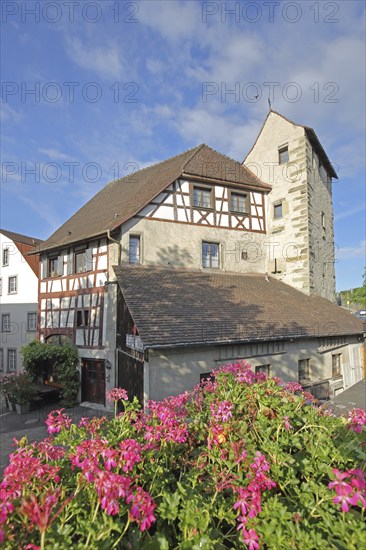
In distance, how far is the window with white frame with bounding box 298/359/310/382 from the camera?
12797 mm

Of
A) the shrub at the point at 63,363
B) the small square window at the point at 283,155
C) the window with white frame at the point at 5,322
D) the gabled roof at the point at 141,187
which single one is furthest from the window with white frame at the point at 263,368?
the window with white frame at the point at 5,322

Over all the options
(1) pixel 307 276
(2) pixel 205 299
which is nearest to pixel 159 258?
(2) pixel 205 299

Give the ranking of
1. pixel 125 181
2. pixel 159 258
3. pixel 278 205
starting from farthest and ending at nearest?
pixel 125 181 < pixel 278 205 < pixel 159 258

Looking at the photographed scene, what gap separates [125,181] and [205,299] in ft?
35.7

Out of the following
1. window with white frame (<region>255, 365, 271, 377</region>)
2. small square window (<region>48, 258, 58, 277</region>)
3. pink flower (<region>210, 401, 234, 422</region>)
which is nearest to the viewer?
pink flower (<region>210, 401, 234, 422</region>)

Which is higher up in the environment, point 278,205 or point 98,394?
point 278,205

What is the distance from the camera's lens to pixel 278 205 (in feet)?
56.8

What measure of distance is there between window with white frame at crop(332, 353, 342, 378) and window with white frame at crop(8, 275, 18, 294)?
20461 mm

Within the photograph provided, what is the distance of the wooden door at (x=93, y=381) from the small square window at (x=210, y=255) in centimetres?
640

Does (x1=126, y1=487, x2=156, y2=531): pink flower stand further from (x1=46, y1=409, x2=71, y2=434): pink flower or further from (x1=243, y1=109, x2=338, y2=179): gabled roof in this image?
(x1=243, y1=109, x2=338, y2=179): gabled roof

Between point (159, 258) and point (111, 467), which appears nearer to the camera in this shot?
point (111, 467)

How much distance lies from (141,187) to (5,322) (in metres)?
14.9

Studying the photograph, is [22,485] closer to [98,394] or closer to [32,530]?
[32,530]

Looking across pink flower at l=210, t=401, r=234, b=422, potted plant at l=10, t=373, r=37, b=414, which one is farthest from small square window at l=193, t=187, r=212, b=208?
pink flower at l=210, t=401, r=234, b=422
